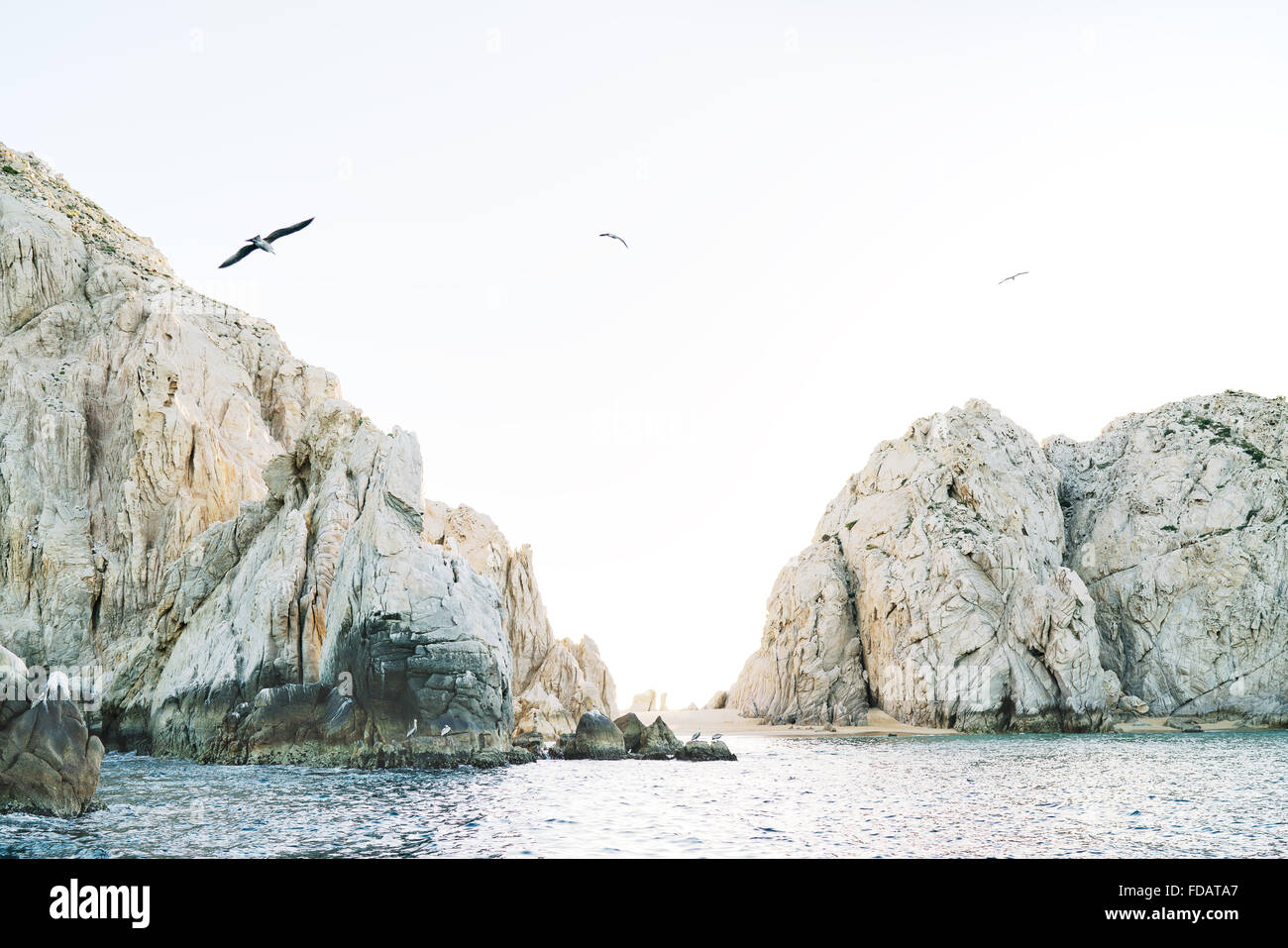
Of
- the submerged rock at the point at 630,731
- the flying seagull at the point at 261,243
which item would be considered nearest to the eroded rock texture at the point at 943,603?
the submerged rock at the point at 630,731

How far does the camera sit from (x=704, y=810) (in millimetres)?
29141

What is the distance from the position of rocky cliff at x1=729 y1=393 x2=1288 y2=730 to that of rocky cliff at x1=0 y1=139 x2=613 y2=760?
23.2m

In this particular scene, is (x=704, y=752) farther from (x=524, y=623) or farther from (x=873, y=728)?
(x=873, y=728)

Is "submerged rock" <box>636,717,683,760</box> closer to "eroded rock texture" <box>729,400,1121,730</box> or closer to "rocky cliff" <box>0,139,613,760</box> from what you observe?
"rocky cliff" <box>0,139,613,760</box>

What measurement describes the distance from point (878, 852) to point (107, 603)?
60.0 metres

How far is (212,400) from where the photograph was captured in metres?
72.1

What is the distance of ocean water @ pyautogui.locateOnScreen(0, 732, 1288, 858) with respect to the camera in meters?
20.9

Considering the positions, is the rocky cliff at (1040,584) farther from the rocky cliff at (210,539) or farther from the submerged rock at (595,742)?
the submerged rock at (595,742)

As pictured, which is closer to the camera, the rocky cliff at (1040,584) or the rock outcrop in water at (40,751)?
the rock outcrop in water at (40,751)

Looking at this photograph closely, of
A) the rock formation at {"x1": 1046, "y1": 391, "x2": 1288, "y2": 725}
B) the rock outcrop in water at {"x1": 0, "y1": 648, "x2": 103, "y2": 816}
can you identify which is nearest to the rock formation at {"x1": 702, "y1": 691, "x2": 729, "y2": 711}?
the rock formation at {"x1": 1046, "y1": 391, "x2": 1288, "y2": 725}

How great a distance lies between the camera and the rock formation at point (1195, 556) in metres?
75.3

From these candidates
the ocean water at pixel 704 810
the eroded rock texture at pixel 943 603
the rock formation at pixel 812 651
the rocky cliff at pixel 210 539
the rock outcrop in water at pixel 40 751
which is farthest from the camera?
the rock formation at pixel 812 651

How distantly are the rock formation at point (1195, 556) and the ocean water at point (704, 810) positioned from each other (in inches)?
1263
